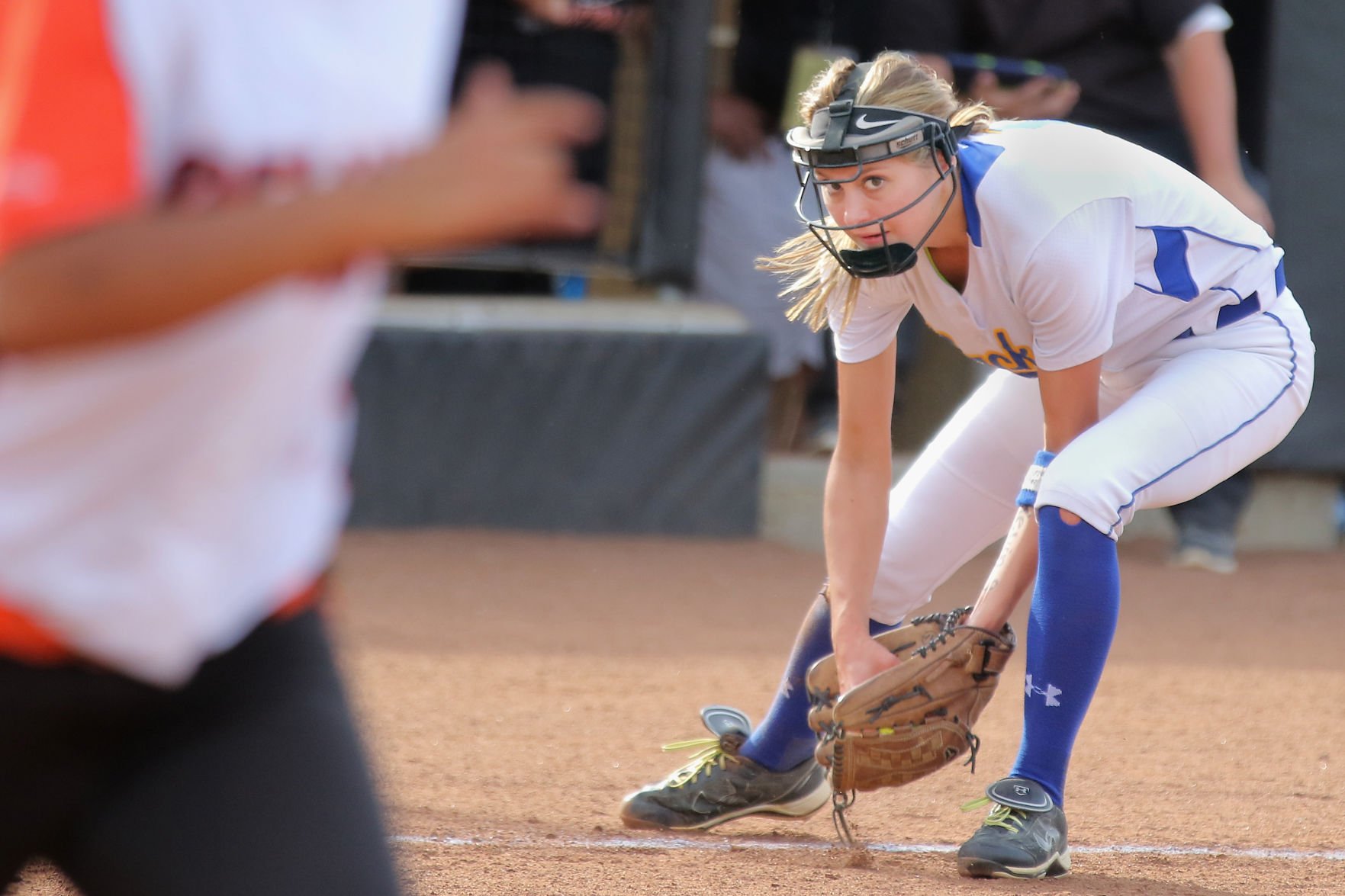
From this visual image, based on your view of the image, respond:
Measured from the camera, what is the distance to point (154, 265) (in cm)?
98

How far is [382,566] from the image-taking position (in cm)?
597

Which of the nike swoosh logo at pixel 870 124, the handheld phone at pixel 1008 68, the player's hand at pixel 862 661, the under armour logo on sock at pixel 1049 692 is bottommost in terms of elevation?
the player's hand at pixel 862 661

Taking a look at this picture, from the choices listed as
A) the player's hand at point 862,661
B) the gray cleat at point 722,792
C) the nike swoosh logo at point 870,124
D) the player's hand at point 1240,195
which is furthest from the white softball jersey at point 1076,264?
the player's hand at point 1240,195

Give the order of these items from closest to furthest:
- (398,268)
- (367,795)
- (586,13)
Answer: (367,795)
(586,13)
(398,268)

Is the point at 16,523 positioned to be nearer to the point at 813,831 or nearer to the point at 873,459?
the point at 873,459

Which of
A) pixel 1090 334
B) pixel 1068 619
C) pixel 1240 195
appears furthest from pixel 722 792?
pixel 1240 195

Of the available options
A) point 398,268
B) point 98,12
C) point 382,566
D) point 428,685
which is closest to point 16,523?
point 98,12

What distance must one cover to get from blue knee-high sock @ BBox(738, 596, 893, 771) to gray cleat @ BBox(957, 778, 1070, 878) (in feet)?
1.61

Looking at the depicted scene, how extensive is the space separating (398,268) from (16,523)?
295 inches

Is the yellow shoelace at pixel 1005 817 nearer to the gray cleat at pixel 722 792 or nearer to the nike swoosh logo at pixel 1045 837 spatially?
the nike swoosh logo at pixel 1045 837

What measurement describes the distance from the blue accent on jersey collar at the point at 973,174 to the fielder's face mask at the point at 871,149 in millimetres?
25

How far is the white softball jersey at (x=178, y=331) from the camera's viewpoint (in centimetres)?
99

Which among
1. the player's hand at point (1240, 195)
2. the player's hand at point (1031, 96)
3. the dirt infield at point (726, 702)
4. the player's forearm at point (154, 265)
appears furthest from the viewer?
the player's hand at point (1031, 96)

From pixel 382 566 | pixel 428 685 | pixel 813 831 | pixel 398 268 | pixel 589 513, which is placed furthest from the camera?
pixel 398 268
